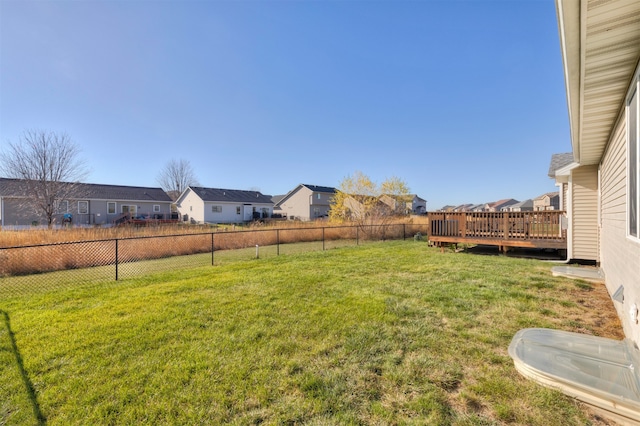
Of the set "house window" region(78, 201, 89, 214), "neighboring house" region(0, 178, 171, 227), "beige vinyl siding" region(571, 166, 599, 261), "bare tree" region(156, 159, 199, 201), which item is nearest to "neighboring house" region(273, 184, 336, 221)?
"neighboring house" region(0, 178, 171, 227)

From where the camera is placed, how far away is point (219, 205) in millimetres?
30938

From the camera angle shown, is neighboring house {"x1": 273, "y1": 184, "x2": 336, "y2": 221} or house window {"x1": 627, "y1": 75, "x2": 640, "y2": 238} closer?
house window {"x1": 627, "y1": 75, "x2": 640, "y2": 238}

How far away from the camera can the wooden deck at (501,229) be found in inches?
337

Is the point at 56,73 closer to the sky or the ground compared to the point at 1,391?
closer to the sky

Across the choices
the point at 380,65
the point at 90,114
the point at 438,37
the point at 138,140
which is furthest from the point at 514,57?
the point at 138,140

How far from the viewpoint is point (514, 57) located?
9500 millimetres

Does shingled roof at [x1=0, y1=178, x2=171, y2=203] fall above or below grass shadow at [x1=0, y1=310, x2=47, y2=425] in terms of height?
above

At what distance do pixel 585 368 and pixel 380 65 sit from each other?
43.0 ft

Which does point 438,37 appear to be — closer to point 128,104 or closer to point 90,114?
point 128,104

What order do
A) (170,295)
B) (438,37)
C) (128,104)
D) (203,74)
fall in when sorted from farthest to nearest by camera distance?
1. (128,104)
2. (203,74)
3. (438,37)
4. (170,295)

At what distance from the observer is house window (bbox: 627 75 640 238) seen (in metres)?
2.32

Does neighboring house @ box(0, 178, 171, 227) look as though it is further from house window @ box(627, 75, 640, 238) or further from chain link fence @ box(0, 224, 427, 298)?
house window @ box(627, 75, 640, 238)

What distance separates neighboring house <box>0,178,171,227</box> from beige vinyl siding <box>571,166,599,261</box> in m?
26.9

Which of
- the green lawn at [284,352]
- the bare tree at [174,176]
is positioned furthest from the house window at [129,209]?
the green lawn at [284,352]
